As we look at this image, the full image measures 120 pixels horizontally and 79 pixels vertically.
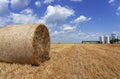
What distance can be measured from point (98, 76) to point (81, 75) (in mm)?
486

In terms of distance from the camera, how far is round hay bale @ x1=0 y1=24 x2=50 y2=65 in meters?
8.51

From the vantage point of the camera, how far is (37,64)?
8.73 m

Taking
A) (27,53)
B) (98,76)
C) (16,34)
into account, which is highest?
(16,34)

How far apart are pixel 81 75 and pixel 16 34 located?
327 cm

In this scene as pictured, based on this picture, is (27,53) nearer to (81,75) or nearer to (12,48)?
(12,48)

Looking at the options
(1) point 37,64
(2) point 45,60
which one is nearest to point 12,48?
(1) point 37,64

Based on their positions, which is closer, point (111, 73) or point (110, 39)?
point (111, 73)

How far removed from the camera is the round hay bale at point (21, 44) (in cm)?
851

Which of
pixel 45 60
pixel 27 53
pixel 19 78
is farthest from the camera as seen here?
pixel 45 60

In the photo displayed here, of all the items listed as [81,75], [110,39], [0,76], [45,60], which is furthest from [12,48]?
[110,39]

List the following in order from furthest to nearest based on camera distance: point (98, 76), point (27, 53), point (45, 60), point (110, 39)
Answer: point (110, 39) < point (45, 60) < point (27, 53) < point (98, 76)

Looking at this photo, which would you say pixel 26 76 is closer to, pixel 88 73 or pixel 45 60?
pixel 88 73

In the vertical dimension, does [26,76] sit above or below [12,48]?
below

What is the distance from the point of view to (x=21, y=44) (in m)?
8.57
